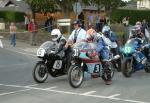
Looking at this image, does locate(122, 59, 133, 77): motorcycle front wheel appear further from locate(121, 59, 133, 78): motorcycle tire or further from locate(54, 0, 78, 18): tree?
locate(54, 0, 78, 18): tree

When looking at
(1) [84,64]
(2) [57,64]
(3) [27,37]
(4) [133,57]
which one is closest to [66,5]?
(3) [27,37]

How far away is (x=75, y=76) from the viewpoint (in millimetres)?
12789

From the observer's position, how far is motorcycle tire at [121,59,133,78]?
1504 cm

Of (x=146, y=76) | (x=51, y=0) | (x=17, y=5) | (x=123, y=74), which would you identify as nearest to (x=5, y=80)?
(x=123, y=74)

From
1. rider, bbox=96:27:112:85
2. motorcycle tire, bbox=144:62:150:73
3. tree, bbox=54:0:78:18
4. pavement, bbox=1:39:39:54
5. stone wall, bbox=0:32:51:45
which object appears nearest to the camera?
rider, bbox=96:27:112:85

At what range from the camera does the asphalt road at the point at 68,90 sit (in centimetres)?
1111

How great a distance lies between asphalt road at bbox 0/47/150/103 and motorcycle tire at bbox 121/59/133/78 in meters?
0.16

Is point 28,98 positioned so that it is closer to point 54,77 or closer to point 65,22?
point 54,77

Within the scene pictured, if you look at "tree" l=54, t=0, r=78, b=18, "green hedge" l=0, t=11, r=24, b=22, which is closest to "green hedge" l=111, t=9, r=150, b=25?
"green hedge" l=0, t=11, r=24, b=22

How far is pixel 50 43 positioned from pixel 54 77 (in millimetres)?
1258

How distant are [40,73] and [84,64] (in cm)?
129

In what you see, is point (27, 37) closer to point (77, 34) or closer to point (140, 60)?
point (140, 60)

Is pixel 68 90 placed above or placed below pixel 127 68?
below

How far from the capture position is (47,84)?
44.1 feet
